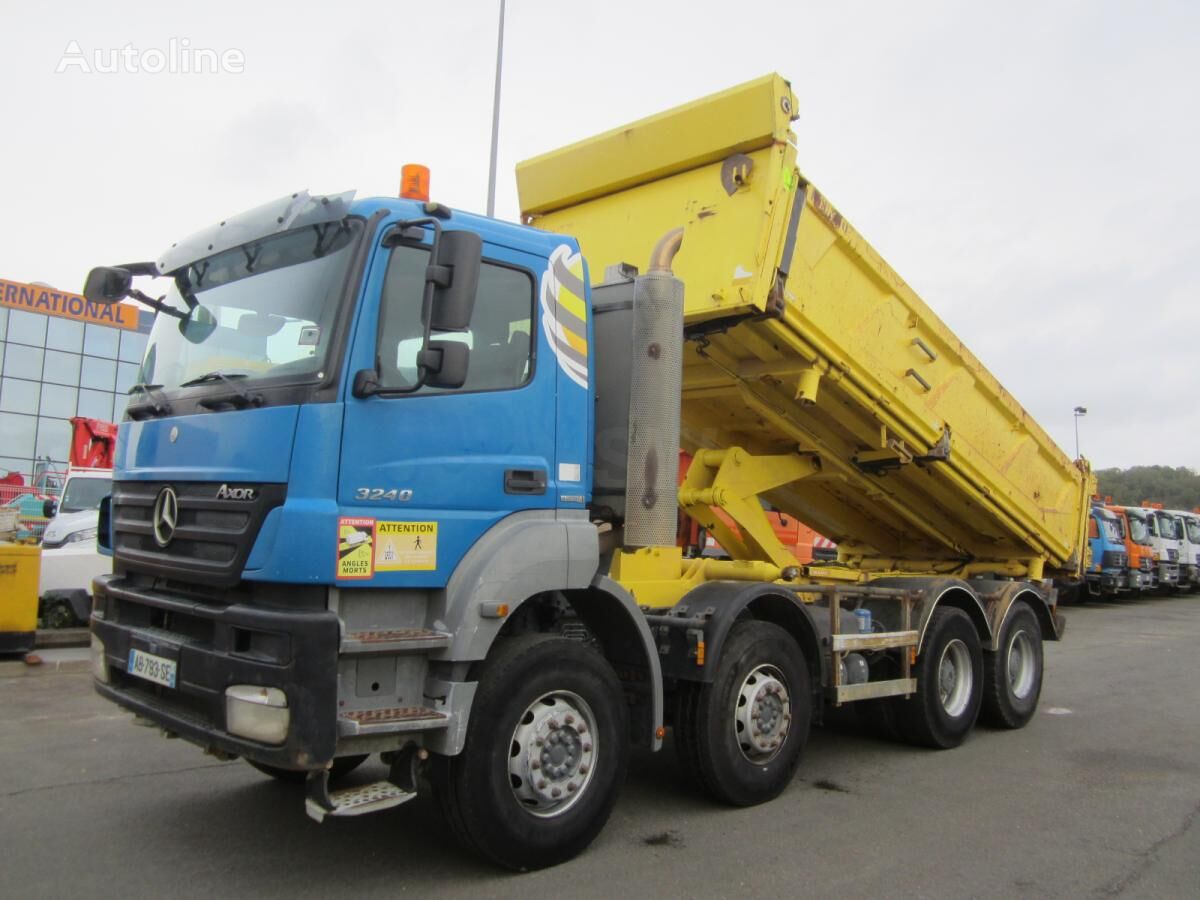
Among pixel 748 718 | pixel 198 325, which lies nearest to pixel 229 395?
pixel 198 325

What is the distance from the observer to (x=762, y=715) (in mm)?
5215

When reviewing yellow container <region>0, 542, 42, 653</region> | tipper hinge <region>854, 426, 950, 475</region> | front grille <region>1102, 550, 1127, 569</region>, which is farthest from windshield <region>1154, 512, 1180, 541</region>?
yellow container <region>0, 542, 42, 653</region>

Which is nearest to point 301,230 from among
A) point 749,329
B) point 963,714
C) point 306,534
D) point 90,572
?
point 306,534

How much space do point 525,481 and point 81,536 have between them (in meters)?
9.52

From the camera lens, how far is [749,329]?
553 cm

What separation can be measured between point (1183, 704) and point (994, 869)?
570 centimetres

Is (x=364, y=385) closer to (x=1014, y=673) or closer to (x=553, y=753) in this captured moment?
(x=553, y=753)

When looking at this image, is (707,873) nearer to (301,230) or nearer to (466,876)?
(466,876)

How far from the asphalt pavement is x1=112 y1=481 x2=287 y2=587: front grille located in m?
1.28

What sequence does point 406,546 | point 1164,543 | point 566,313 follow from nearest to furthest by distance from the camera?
point 406,546 → point 566,313 → point 1164,543

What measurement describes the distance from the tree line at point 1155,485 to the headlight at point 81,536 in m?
61.7

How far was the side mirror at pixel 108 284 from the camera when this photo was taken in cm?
471

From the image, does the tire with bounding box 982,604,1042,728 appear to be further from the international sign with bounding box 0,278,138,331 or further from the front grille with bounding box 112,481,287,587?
the international sign with bounding box 0,278,138,331

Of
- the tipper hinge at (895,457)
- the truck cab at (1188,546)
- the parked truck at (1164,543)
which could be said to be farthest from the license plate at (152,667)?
the truck cab at (1188,546)
